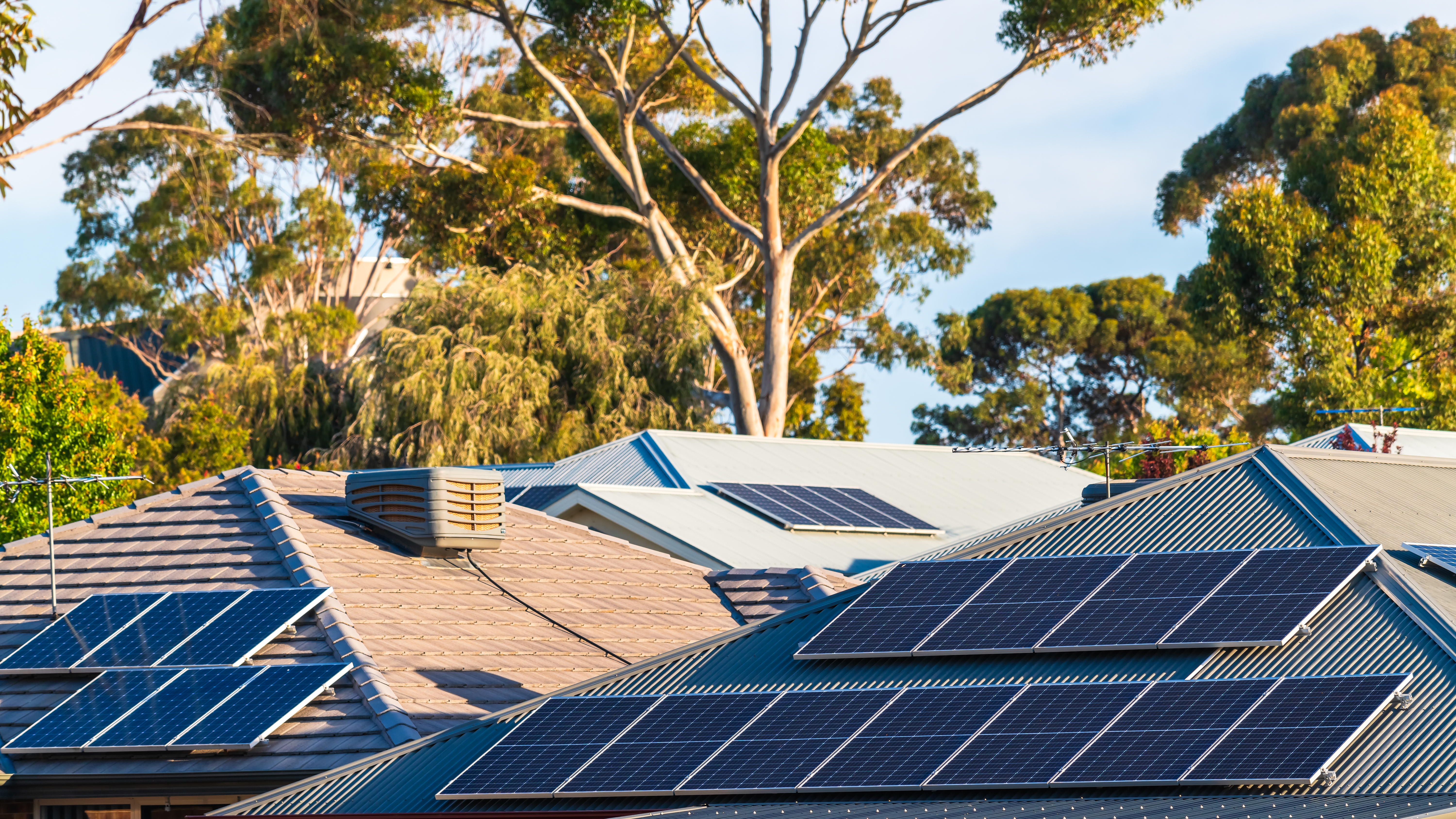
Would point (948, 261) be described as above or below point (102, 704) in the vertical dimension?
above

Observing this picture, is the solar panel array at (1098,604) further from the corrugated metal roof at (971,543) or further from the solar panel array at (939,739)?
the corrugated metal roof at (971,543)

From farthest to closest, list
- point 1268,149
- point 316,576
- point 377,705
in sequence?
point 1268,149, point 316,576, point 377,705

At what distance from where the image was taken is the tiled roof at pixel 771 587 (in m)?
21.9

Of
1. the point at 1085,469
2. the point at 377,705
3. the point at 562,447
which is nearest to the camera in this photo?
the point at 377,705

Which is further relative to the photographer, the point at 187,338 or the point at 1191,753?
the point at 187,338

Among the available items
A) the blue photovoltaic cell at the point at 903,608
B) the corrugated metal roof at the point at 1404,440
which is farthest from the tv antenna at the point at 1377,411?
the blue photovoltaic cell at the point at 903,608

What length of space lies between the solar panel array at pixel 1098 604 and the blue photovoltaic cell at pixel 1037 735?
2.20ft

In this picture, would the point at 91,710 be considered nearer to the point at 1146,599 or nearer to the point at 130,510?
the point at 130,510

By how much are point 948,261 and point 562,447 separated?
1768cm

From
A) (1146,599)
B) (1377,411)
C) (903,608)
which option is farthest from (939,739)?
(1377,411)

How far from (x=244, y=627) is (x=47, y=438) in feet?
71.0

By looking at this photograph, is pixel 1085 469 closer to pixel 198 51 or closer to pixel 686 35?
pixel 686 35

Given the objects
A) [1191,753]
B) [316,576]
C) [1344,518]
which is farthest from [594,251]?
[1191,753]

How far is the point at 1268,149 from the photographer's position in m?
66.3
